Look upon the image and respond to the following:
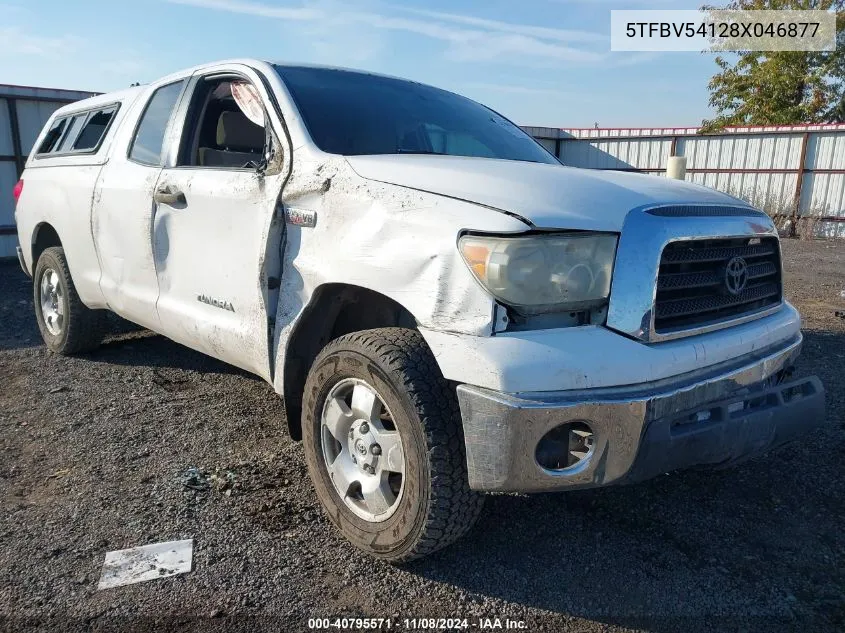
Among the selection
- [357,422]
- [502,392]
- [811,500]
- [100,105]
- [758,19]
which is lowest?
[811,500]

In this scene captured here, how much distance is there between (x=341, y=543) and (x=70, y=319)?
11.1 ft

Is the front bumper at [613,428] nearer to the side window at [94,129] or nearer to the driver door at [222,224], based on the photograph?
the driver door at [222,224]

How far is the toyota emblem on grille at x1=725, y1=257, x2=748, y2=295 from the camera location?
2434 millimetres

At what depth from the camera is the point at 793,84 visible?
80.2 feet

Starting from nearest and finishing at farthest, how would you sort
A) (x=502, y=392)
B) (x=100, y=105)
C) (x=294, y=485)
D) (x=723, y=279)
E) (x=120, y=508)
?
(x=502, y=392) < (x=723, y=279) < (x=120, y=508) < (x=294, y=485) < (x=100, y=105)

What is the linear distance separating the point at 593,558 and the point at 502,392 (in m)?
1.00

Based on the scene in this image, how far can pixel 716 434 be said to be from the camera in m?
2.15

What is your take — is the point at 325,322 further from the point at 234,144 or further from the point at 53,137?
the point at 53,137

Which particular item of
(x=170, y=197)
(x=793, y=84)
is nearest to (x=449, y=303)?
(x=170, y=197)

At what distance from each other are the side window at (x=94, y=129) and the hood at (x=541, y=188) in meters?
2.83

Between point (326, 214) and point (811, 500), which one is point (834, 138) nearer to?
point (811, 500)

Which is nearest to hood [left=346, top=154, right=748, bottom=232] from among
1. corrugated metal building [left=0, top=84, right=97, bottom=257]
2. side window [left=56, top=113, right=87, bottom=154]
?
side window [left=56, top=113, right=87, bottom=154]

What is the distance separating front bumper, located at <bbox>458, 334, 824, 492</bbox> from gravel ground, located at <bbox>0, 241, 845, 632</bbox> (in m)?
0.51

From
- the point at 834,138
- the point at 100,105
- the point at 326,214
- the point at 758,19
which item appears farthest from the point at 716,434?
the point at 758,19
